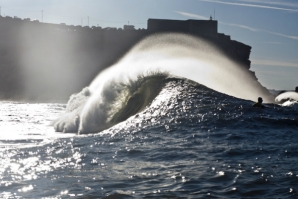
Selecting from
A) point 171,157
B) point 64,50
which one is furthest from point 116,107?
point 64,50

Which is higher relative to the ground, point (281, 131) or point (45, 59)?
point (45, 59)

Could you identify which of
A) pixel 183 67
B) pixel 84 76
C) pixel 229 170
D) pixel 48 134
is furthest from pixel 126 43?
pixel 229 170

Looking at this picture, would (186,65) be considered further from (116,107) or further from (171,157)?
(171,157)

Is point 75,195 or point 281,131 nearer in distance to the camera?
point 75,195

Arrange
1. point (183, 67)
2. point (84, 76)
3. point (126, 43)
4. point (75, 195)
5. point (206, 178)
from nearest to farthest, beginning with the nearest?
point (75, 195)
point (206, 178)
point (183, 67)
point (84, 76)
point (126, 43)

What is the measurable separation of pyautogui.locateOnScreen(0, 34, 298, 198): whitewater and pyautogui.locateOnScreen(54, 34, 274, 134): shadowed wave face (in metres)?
0.08

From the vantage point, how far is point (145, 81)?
68.0 feet

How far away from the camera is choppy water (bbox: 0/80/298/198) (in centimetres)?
831

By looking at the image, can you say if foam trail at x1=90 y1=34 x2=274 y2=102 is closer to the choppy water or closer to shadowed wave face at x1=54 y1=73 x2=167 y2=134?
shadowed wave face at x1=54 y1=73 x2=167 y2=134

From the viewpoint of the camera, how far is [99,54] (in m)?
84.1

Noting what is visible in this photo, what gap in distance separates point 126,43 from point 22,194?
79.1 m

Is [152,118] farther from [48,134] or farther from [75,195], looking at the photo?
[75,195]

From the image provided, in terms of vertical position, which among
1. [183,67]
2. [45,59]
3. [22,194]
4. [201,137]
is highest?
[45,59]

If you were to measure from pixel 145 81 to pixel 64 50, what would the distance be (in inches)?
2574
